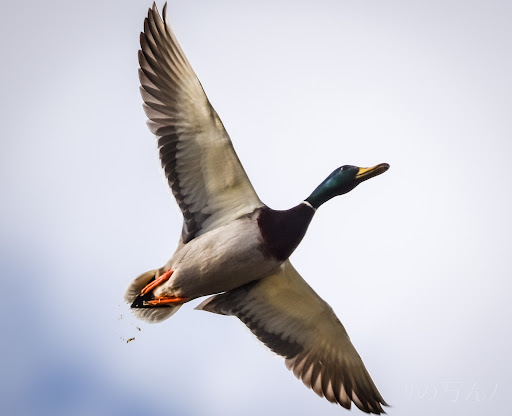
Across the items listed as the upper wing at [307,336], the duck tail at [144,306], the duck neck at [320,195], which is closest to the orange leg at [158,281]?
the duck tail at [144,306]

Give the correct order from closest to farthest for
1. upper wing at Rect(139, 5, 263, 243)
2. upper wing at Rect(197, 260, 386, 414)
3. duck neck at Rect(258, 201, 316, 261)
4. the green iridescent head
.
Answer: duck neck at Rect(258, 201, 316, 261), upper wing at Rect(139, 5, 263, 243), the green iridescent head, upper wing at Rect(197, 260, 386, 414)

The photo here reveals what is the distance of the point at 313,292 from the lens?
8.98m

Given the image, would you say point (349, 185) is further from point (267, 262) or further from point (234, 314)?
point (234, 314)

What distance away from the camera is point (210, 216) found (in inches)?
336

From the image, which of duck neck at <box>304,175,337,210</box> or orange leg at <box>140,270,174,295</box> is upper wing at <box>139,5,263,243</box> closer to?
orange leg at <box>140,270,174,295</box>

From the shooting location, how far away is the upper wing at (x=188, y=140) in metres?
8.32

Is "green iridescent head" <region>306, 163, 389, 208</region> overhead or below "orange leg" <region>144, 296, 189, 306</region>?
overhead

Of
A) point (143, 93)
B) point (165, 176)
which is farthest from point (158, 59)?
point (165, 176)

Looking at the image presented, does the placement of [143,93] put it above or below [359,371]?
→ above

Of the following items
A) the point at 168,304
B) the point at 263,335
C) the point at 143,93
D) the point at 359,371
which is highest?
the point at 143,93

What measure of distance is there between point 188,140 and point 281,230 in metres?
1.14

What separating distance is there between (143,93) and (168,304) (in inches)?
74.0

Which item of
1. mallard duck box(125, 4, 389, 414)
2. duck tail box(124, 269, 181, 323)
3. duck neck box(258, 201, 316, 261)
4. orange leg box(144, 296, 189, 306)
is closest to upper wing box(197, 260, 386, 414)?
mallard duck box(125, 4, 389, 414)

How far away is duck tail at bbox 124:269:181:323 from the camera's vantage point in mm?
8586
